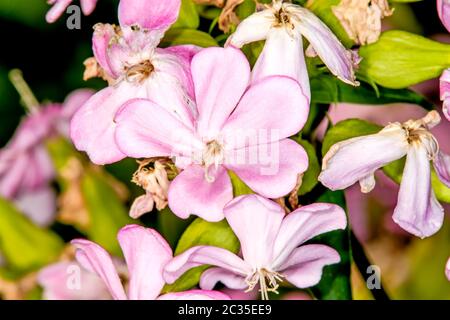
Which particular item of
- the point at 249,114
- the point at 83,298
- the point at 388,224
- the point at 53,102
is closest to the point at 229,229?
the point at 249,114

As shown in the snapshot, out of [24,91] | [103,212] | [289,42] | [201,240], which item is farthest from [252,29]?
[24,91]

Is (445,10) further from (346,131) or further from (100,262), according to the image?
(100,262)

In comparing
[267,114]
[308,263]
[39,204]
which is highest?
[267,114]

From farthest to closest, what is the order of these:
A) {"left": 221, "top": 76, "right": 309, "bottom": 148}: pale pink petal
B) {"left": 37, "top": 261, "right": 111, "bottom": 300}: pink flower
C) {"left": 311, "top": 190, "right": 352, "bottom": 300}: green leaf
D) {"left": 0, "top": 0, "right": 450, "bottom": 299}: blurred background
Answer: {"left": 0, "top": 0, "right": 450, "bottom": 299}: blurred background, {"left": 37, "top": 261, "right": 111, "bottom": 300}: pink flower, {"left": 311, "top": 190, "right": 352, "bottom": 300}: green leaf, {"left": 221, "top": 76, "right": 309, "bottom": 148}: pale pink petal

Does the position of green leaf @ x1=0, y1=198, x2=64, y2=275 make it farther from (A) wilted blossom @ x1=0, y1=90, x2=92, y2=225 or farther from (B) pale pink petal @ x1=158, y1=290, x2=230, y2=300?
(B) pale pink petal @ x1=158, y1=290, x2=230, y2=300

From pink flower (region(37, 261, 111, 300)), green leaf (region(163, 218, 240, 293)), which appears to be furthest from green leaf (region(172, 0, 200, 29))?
pink flower (region(37, 261, 111, 300))
